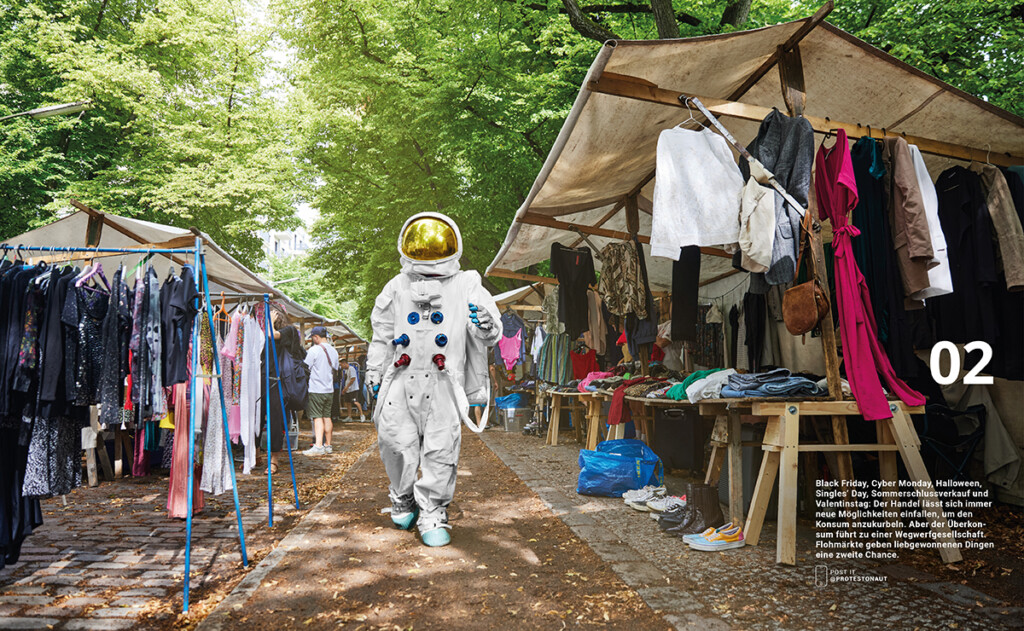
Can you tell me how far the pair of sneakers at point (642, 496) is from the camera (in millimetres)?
6039

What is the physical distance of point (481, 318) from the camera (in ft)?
17.7

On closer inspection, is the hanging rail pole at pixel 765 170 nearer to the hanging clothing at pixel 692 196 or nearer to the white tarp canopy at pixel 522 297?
the hanging clothing at pixel 692 196

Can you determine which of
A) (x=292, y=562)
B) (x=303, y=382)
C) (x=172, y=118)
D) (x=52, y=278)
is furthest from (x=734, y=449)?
(x=172, y=118)

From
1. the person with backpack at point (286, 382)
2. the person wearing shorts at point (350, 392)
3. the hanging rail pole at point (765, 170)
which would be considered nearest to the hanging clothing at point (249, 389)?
the person with backpack at point (286, 382)

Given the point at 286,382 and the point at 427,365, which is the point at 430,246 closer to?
the point at 427,365

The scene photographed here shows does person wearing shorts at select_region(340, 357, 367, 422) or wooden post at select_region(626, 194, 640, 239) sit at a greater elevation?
wooden post at select_region(626, 194, 640, 239)

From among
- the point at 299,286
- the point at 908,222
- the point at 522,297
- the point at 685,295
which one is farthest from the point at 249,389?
the point at 299,286

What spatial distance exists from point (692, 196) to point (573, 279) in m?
4.53

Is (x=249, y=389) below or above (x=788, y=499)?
above

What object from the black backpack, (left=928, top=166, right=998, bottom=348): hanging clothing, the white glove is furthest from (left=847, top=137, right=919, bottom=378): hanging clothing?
the black backpack

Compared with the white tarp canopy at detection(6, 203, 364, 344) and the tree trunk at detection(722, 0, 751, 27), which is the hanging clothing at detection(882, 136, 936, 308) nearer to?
the white tarp canopy at detection(6, 203, 364, 344)

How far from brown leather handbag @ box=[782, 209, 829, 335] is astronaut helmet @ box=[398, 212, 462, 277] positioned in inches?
112

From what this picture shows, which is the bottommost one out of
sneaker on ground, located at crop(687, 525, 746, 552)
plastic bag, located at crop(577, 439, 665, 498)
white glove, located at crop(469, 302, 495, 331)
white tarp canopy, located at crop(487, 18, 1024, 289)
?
sneaker on ground, located at crop(687, 525, 746, 552)

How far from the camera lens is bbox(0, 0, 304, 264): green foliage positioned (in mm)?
15297
